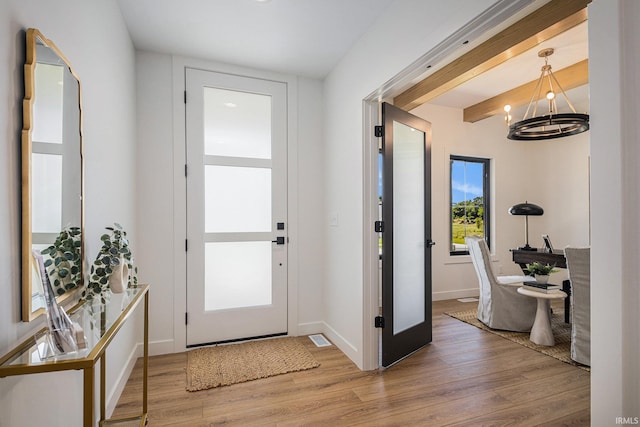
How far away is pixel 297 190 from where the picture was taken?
11.0 feet

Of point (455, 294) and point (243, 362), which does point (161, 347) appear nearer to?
point (243, 362)

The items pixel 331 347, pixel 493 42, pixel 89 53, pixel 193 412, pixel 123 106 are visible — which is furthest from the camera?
pixel 331 347

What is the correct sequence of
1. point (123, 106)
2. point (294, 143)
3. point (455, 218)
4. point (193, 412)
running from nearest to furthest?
point (193, 412)
point (123, 106)
point (294, 143)
point (455, 218)

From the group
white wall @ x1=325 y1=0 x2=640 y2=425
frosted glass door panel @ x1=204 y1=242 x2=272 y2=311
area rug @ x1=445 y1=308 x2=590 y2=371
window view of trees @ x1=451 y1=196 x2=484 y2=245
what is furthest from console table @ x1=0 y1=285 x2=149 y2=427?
window view of trees @ x1=451 y1=196 x2=484 y2=245

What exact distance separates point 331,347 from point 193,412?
1.36 m

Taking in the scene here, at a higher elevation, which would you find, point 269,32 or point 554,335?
point 269,32

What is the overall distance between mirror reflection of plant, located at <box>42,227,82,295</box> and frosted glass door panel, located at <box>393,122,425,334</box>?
7.01ft

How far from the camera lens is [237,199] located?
10.4 ft

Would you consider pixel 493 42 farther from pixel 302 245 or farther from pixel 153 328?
pixel 153 328

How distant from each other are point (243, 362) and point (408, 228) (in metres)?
1.82

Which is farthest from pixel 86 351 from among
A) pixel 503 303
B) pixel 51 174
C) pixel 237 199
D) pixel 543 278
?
pixel 543 278

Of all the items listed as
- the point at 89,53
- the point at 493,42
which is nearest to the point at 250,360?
the point at 89,53

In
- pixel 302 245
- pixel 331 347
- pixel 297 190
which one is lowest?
pixel 331 347

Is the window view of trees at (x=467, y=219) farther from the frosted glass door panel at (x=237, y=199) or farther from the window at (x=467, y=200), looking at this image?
the frosted glass door panel at (x=237, y=199)
